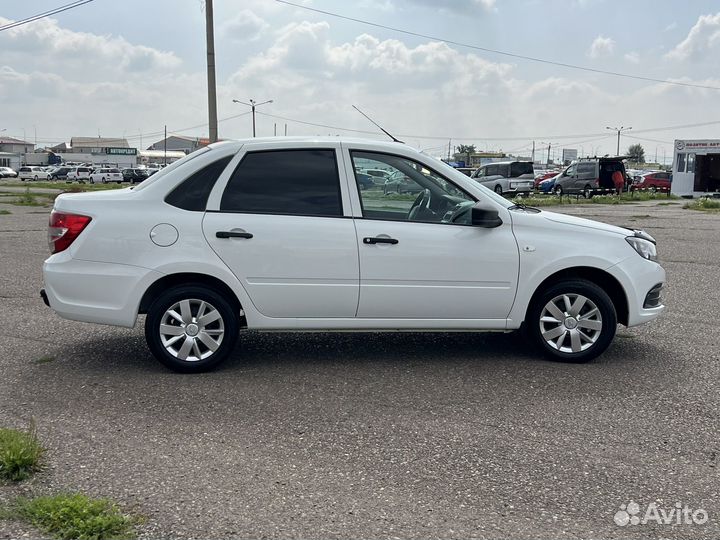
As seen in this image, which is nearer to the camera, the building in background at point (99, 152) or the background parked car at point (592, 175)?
the background parked car at point (592, 175)

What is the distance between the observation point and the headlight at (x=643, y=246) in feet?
20.4

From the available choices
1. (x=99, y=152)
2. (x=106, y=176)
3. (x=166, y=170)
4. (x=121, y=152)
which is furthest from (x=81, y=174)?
(x=166, y=170)

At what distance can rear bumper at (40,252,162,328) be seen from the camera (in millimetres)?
5746

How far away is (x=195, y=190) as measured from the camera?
5871 millimetres

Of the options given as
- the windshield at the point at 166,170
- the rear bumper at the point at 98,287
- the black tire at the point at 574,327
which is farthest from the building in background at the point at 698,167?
the rear bumper at the point at 98,287

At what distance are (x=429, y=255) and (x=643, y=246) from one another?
186 cm

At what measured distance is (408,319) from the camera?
5.96 metres

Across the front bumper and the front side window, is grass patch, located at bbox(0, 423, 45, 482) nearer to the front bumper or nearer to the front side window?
the front side window

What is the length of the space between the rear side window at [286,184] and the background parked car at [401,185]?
419 mm

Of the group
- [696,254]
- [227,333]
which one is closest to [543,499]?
[227,333]

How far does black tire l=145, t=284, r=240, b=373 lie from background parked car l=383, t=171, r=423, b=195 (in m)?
1.57

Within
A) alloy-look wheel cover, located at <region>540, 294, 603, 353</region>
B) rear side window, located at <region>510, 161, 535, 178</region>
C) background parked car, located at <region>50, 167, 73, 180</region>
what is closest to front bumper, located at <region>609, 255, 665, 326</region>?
alloy-look wheel cover, located at <region>540, 294, 603, 353</region>

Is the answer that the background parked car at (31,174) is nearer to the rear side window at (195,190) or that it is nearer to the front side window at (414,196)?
the rear side window at (195,190)

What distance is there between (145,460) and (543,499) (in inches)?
84.6
